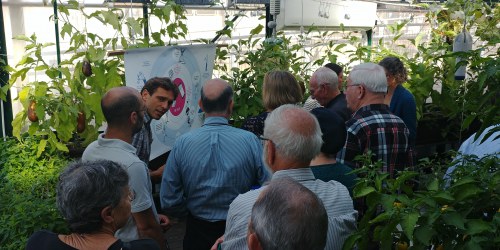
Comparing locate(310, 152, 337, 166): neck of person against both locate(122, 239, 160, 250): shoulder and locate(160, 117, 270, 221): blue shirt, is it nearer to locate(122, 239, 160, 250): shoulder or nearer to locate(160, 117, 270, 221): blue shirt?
locate(160, 117, 270, 221): blue shirt

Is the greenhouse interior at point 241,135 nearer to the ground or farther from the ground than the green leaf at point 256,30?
nearer to the ground

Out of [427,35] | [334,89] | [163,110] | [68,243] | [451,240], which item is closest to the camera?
[451,240]

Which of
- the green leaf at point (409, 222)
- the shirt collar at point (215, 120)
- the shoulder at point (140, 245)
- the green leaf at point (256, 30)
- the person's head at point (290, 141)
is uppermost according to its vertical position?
the green leaf at point (256, 30)

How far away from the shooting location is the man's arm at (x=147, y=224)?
112 inches

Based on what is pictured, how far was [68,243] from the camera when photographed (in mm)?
2023

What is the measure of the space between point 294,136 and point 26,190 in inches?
94.1

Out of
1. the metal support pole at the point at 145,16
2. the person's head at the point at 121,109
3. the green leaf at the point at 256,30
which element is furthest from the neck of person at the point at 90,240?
the green leaf at the point at 256,30

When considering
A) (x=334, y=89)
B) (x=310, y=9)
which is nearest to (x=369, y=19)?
(x=310, y=9)

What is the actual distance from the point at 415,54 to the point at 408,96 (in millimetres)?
2432

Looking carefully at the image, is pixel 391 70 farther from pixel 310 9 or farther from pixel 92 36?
pixel 92 36

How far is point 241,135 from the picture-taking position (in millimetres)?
3230

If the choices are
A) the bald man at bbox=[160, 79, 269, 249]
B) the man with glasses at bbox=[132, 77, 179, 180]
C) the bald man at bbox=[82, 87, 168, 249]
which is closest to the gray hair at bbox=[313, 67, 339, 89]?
the man with glasses at bbox=[132, 77, 179, 180]

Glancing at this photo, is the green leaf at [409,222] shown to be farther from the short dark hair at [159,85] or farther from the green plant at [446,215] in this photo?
the short dark hair at [159,85]

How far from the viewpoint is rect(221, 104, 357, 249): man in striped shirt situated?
7.57 feet
